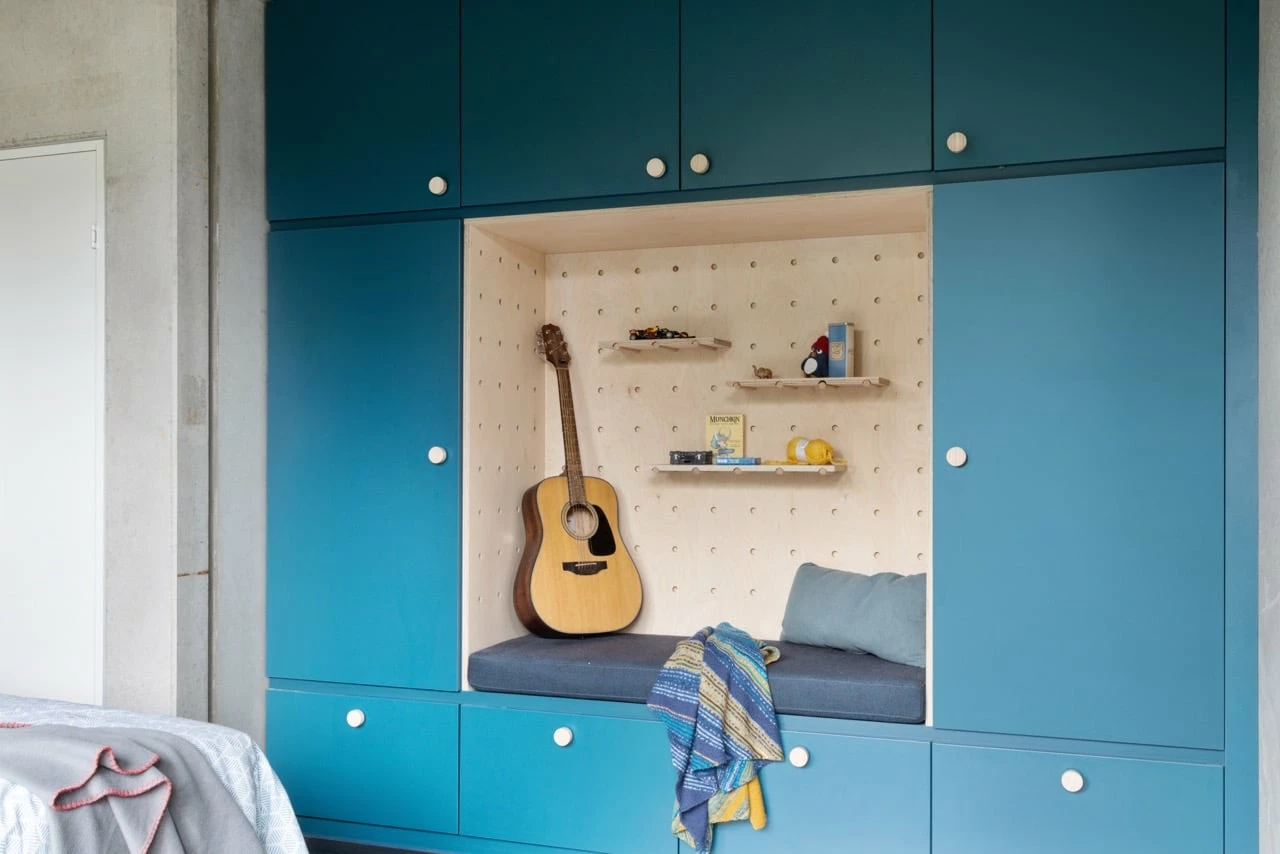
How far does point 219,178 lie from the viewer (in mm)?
3141

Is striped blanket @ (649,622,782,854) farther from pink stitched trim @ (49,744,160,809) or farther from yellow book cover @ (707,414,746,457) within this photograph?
pink stitched trim @ (49,744,160,809)

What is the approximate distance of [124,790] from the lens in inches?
70.4

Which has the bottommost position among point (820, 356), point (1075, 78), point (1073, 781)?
point (1073, 781)

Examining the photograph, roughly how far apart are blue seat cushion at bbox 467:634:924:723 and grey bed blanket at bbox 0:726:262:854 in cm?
111

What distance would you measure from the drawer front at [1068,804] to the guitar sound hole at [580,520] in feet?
3.95

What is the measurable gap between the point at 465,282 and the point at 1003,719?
5.80 ft

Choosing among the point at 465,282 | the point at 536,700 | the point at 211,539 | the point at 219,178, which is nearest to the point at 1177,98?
the point at 465,282

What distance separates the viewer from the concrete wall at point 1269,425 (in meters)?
2.24

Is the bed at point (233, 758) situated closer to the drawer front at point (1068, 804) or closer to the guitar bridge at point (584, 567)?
the guitar bridge at point (584, 567)

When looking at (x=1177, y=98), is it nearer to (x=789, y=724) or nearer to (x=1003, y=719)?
(x=1003, y=719)

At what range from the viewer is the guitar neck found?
11.0 feet

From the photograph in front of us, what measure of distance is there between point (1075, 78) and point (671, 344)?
1.26 m

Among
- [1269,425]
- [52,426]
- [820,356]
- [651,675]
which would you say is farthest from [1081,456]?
[52,426]

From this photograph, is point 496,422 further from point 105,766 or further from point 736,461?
point 105,766
